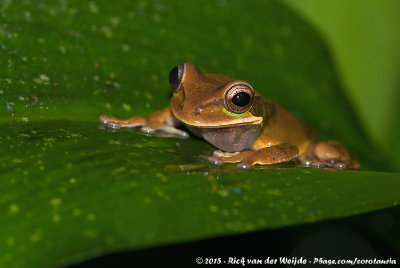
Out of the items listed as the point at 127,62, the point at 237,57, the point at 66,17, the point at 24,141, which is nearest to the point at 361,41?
the point at 237,57

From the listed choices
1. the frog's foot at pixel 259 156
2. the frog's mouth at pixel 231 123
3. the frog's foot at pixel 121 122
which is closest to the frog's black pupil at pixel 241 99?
the frog's mouth at pixel 231 123

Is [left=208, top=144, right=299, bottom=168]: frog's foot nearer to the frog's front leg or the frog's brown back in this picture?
the frog's brown back

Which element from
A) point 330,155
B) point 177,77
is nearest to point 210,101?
point 177,77

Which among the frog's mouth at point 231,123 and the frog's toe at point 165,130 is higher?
the frog's mouth at point 231,123

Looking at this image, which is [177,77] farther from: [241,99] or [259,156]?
[259,156]

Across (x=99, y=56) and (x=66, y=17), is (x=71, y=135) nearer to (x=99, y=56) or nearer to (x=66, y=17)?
(x=99, y=56)

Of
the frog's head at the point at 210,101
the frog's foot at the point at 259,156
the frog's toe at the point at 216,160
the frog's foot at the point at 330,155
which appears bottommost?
the frog's foot at the point at 330,155

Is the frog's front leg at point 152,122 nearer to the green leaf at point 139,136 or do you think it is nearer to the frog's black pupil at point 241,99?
the green leaf at point 139,136
